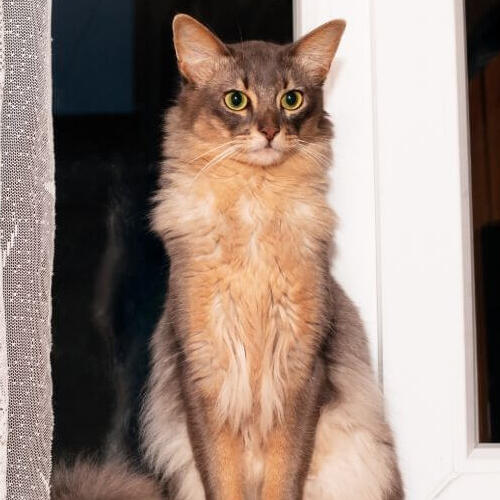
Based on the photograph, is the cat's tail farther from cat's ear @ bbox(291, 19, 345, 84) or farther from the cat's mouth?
cat's ear @ bbox(291, 19, 345, 84)

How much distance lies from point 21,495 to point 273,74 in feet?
2.92

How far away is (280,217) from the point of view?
54.8 inches

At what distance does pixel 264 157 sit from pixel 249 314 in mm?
303

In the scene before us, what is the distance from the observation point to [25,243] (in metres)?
1.18

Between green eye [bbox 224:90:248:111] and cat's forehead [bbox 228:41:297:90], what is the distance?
0.02m

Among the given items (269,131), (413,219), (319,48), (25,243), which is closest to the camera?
(25,243)

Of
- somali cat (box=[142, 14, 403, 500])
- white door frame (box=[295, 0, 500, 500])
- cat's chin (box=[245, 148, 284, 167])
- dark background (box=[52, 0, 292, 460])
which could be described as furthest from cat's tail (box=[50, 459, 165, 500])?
cat's chin (box=[245, 148, 284, 167])

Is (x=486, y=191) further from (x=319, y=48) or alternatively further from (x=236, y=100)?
(x=236, y=100)

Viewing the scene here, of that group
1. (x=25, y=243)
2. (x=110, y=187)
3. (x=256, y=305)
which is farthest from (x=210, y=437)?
(x=110, y=187)

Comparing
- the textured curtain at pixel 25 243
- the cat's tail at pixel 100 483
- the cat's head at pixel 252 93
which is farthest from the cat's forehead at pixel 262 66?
the cat's tail at pixel 100 483

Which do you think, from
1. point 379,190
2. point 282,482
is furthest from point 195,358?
point 379,190

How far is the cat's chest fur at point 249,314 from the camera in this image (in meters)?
1.33

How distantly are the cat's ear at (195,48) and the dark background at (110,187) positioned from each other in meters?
0.23

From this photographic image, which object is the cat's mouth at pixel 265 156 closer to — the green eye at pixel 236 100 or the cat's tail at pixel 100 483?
the green eye at pixel 236 100
